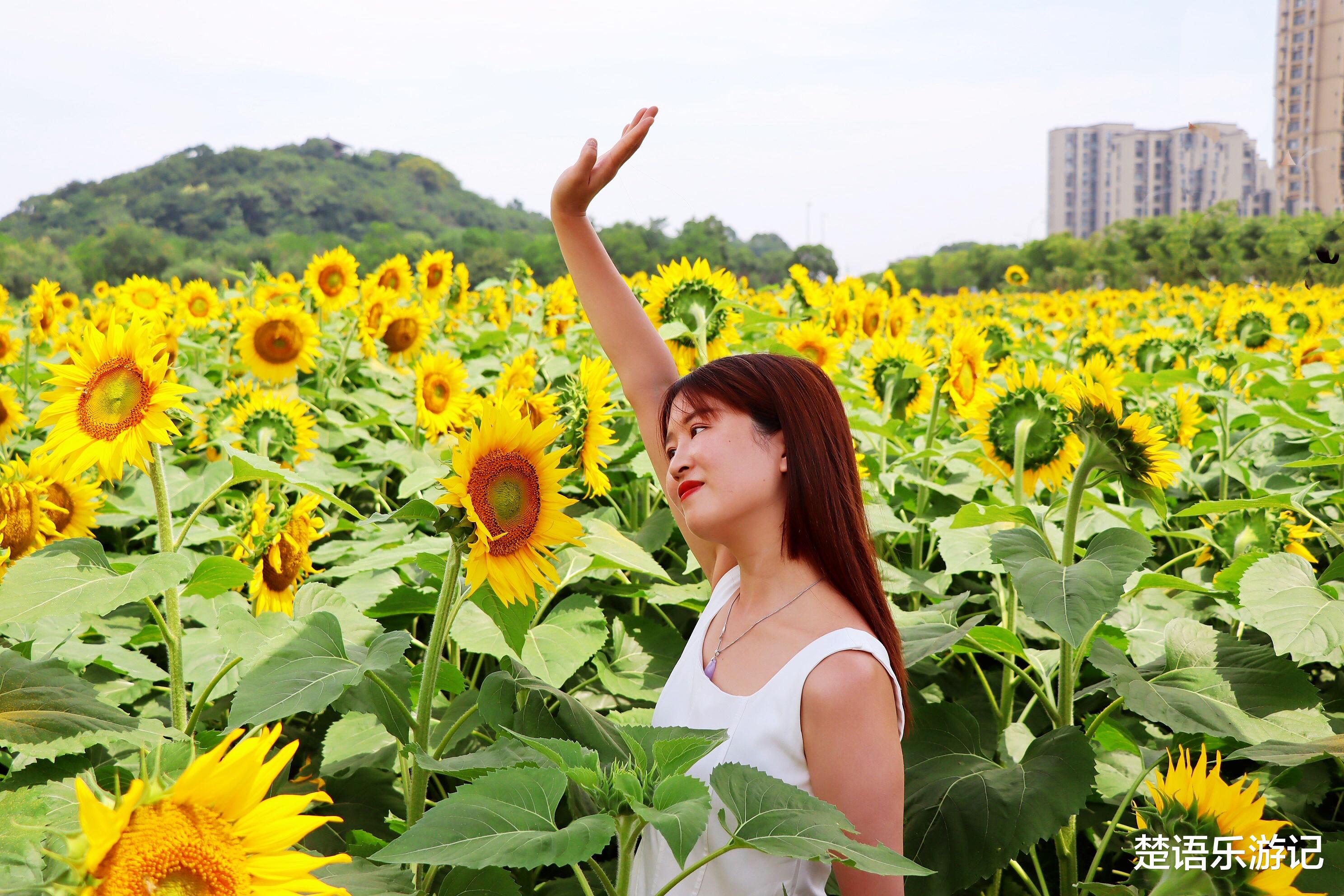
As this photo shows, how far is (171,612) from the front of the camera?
67.4 inches

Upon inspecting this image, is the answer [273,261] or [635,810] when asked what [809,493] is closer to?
[635,810]

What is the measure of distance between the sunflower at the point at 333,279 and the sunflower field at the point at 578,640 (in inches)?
54.0

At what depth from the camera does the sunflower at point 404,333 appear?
425 centimetres

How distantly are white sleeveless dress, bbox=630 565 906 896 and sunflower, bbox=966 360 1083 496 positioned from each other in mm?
1101

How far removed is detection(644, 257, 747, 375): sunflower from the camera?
286cm

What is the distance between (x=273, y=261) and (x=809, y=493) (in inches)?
626

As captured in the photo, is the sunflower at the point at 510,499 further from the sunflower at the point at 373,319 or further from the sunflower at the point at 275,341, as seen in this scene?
the sunflower at the point at 373,319

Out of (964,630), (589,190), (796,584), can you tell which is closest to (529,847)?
(796,584)

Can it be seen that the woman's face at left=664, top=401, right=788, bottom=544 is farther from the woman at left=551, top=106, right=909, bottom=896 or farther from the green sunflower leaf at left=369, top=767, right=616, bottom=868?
the green sunflower leaf at left=369, top=767, right=616, bottom=868

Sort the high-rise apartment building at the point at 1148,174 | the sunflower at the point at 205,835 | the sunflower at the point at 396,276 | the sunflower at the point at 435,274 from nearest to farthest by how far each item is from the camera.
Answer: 1. the sunflower at the point at 205,835
2. the sunflower at the point at 396,276
3. the sunflower at the point at 435,274
4. the high-rise apartment building at the point at 1148,174

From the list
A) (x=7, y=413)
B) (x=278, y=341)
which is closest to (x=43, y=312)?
(x=278, y=341)

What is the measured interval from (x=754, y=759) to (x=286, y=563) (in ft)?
3.84

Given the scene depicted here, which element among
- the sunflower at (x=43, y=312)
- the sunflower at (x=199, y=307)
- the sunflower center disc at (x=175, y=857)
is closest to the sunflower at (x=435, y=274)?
the sunflower at (x=199, y=307)

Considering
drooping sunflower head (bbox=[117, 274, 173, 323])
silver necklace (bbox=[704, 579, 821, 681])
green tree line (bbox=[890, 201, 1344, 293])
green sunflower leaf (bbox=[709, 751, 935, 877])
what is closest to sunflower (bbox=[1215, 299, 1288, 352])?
green tree line (bbox=[890, 201, 1344, 293])
